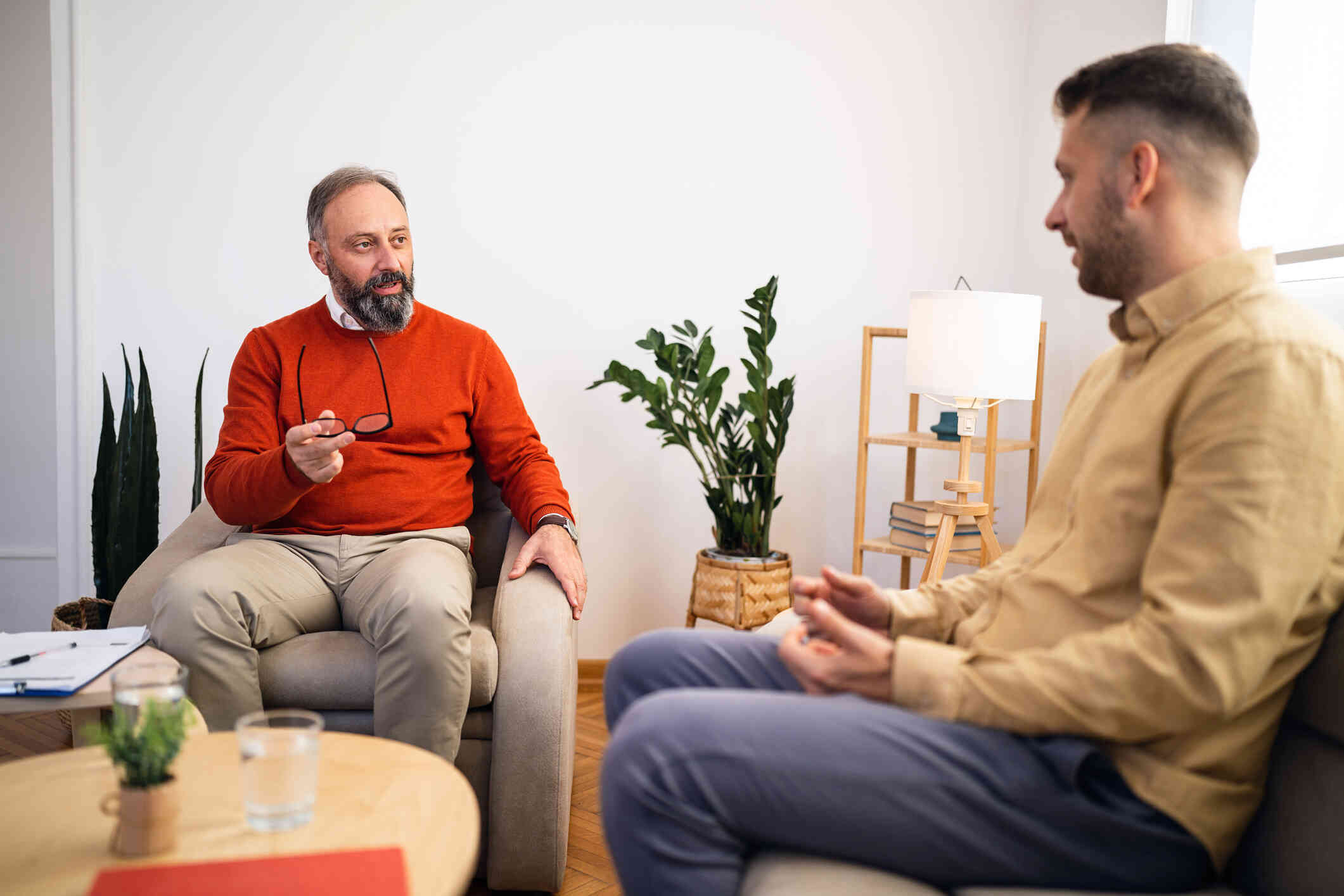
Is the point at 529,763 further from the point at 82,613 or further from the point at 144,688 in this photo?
the point at 82,613

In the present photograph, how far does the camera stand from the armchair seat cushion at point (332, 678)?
6.14ft

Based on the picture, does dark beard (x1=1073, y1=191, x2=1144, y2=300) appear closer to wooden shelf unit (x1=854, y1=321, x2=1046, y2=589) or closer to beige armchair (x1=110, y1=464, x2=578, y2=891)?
beige armchair (x1=110, y1=464, x2=578, y2=891)

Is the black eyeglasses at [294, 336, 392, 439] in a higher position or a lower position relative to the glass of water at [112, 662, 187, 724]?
higher

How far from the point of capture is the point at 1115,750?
41.0 inches

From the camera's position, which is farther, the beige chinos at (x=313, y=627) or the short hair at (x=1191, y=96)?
the beige chinos at (x=313, y=627)

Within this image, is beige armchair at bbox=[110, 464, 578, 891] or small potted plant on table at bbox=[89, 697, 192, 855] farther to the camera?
beige armchair at bbox=[110, 464, 578, 891]

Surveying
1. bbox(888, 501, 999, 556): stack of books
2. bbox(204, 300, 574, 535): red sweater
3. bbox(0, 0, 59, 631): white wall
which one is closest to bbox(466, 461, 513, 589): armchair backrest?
bbox(204, 300, 574, 535): red sweater

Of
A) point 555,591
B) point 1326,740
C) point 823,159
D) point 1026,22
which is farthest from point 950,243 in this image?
point 1326,740

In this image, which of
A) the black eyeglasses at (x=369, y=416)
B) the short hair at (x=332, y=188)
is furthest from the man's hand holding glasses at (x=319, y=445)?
the short hair at (x=332, y=188)

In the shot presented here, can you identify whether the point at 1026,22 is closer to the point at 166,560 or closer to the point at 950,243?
the point at 950,243

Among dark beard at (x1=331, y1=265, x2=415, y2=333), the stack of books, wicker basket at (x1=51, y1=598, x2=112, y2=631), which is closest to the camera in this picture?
dark beard at (x1=331, y1=265, x2=415, y2=333)

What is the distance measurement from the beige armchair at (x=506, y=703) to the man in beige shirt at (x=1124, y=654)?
0.79m

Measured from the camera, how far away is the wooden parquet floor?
1.96 metres

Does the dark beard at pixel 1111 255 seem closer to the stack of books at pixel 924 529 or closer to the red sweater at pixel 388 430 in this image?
the red sweater at pixel 388 430
